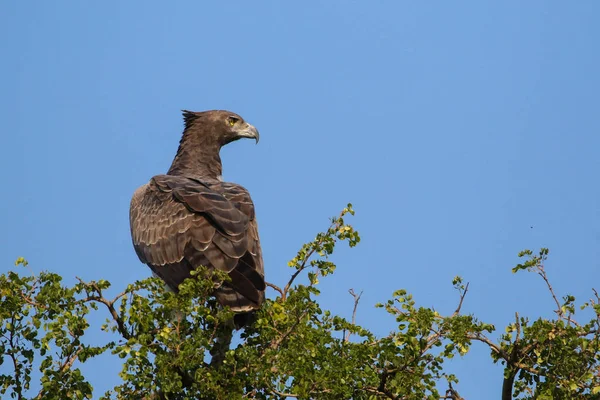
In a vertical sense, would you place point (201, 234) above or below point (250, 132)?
below

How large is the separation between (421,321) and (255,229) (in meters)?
3.43

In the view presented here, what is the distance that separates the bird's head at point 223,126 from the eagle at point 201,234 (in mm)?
1639

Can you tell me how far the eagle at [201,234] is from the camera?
334 inches

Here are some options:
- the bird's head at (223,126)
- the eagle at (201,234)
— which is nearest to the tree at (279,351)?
the eagle at (201,234)

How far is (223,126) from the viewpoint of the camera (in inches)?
544

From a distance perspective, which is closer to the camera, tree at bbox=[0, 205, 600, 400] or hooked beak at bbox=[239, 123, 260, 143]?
tree at bbox=[0, 205, 600, 400]

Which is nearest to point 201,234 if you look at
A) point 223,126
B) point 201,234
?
point 201,234

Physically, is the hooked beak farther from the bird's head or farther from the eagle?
the eagle

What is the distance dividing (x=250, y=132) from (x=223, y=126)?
1.42 feet

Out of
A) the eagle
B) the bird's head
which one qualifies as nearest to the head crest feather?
the bird's head

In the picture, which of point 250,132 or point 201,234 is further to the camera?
point 250,132

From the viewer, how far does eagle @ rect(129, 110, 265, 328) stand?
8492 millimetres

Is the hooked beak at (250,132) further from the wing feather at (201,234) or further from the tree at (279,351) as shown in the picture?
the tree at (279,351)

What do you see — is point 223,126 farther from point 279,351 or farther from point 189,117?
point 279,351
